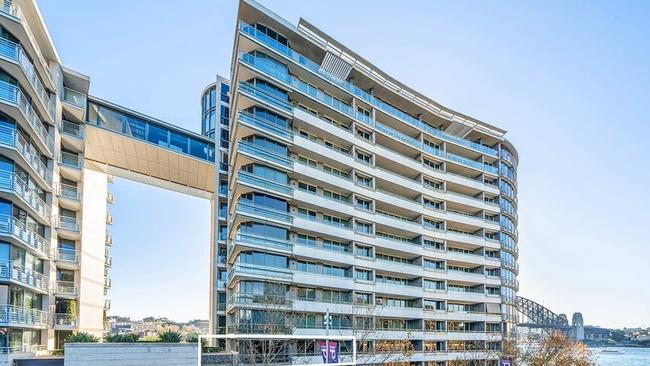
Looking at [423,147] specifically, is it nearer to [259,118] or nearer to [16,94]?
[259,118]

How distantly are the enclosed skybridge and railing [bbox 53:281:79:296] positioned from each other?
11.9 metres

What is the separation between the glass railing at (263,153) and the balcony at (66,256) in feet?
56.2

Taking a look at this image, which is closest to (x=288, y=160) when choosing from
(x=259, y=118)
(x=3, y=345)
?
(x=259, y=118)

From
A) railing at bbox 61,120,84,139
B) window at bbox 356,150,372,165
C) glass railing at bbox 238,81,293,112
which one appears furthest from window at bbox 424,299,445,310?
railing at bbox 61,120,84,139

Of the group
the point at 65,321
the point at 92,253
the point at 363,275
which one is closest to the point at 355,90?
the point at 363,275

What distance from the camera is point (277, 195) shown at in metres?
48.4

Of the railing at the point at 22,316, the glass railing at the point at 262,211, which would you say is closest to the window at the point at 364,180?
the glass railing at the point at 262,211

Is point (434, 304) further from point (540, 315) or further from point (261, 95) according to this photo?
point (540, 315)

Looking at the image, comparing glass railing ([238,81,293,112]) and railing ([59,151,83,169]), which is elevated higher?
glass railing ([238,81,293,112])

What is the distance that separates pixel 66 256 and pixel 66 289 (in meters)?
2.79

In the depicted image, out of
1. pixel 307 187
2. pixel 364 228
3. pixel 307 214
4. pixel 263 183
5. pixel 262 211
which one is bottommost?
pixel 364 228

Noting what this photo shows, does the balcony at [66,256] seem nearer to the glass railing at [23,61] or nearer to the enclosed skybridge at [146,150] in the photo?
the enclosed skybridge at [146,150]

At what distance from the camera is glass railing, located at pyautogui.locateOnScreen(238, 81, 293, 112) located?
156 ft

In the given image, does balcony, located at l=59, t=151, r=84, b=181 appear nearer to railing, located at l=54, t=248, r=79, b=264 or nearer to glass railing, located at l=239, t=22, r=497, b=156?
railing, located at l=54, t=248, r=79, b=264
